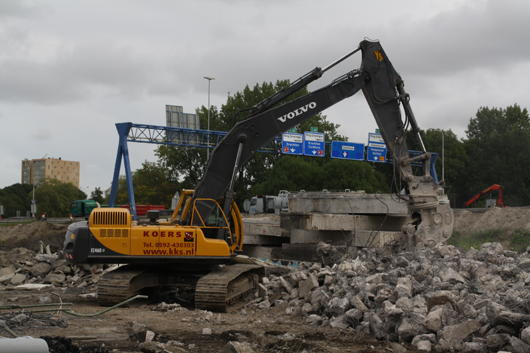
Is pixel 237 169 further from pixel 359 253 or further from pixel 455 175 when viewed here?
pixel 455 175

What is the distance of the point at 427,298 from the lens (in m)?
7.68

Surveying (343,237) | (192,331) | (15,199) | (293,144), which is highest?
(293,144)

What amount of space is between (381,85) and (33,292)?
9.54 meters

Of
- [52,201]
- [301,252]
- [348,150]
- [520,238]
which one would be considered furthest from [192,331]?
[52,201]

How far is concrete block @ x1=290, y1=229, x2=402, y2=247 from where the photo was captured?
14297 mm

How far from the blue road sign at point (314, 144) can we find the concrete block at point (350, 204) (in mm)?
18014

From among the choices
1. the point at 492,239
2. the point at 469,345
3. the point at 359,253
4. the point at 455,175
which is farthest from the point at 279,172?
the point at 469,345

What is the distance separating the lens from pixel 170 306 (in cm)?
1007

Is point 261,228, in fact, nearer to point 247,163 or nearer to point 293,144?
point 293,144

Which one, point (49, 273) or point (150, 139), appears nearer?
point (49, 273)

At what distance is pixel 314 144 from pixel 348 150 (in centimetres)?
293

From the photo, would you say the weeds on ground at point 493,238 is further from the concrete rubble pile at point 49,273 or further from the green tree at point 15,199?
the green tree at point 15,199

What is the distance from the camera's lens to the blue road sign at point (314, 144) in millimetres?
35312

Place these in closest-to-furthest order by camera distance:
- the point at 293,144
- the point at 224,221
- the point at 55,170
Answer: the point at 224,221, the point at 293,144, the point at 55,170
